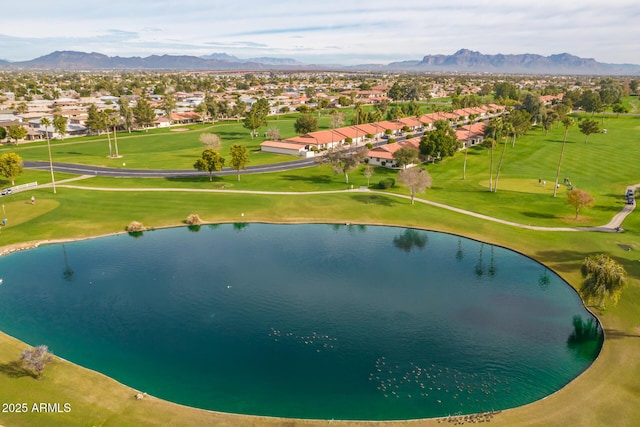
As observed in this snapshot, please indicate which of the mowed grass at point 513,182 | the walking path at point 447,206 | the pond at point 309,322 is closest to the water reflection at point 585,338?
the pond at point 309,322

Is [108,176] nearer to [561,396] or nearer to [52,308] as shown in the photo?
[52,308]

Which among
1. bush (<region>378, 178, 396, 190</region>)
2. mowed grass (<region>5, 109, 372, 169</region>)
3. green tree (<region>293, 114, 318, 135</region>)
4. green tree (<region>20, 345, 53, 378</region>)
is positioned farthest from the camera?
green tree (<region>293, 114, 318, 135</region>)

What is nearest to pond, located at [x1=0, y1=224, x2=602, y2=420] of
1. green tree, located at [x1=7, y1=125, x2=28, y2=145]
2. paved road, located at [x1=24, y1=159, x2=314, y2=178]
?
paved road, located at [x1=24, y1=159, x2=314, y2=178]

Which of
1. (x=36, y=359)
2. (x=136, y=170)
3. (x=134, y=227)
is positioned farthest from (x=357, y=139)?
(x=36, y=359)

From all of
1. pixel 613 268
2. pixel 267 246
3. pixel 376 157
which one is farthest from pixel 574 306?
pixel 376 157

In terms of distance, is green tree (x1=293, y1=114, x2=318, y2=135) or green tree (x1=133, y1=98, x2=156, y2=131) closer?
green tree (x1=293, y1=114, x2=318, y2=135)

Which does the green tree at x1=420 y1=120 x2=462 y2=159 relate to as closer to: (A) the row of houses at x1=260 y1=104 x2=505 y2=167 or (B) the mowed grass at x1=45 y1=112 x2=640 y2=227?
(B) the mowed grass at x1=45 y1=112 x2=640 y2=227

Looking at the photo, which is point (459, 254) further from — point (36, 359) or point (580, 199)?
point (36, 359)
